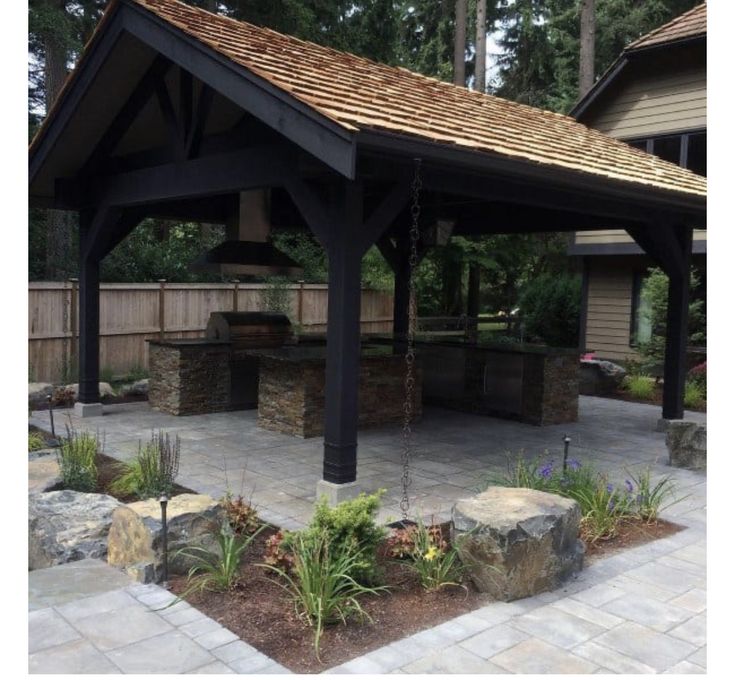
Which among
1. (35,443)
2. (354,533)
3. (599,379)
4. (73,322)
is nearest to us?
(354,533)

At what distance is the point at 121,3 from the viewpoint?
6.88m

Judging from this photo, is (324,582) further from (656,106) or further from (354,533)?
(656,106)

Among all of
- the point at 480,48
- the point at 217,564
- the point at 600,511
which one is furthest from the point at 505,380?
the point at 480,48

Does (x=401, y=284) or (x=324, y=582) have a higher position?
(x=401, y=284)

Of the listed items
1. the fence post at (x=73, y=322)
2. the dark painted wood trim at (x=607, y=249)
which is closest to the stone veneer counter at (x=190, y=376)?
the fence post at (x=73, y=322)

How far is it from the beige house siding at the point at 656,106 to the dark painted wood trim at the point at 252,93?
10.1 meters

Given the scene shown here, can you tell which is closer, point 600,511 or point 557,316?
point 600,511

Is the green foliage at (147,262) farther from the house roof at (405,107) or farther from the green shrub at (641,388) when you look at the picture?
the green shrub at (641,388)

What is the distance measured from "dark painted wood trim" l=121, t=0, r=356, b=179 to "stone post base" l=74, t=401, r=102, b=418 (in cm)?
481

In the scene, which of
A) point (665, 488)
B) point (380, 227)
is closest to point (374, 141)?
point (380, 227)

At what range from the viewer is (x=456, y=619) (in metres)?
3.90

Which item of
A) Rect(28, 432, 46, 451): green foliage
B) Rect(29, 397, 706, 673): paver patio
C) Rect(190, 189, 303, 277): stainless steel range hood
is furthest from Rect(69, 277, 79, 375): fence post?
Rect(29, 397, 706, 673): paver patio

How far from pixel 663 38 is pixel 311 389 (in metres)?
9.77

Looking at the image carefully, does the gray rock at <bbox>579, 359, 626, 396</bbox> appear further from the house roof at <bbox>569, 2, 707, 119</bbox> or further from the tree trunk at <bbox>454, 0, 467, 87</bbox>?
the tree trunk at <bbox>454, 0, 467, 87</bbox>
